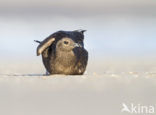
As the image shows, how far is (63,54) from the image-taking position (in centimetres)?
1058

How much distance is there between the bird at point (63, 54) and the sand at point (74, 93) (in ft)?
0.97

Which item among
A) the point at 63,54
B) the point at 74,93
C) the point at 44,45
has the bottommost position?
the point at 74,93

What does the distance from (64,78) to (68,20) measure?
7.99 metres

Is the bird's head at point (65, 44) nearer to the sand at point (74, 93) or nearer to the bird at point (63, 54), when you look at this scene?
the bird at point (63, 54)

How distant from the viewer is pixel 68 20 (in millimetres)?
17938

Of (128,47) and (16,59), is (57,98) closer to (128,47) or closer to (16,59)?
(16,59)

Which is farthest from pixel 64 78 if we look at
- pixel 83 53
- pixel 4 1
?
pixel 4 1

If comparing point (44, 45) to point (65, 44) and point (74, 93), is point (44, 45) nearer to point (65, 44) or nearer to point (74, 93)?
point (65, 44)

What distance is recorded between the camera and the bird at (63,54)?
34.6 feet

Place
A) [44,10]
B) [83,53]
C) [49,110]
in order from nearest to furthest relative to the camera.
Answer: [49,110], [83,53], [44,10]

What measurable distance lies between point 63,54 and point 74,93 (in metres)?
1.69

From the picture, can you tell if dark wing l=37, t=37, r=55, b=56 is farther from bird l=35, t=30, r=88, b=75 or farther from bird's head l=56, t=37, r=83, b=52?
bird's head l=56, t=37, r=83, b=52

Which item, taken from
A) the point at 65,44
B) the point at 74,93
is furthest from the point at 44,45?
the point at 74,93

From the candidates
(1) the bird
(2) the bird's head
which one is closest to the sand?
(1) the bird
